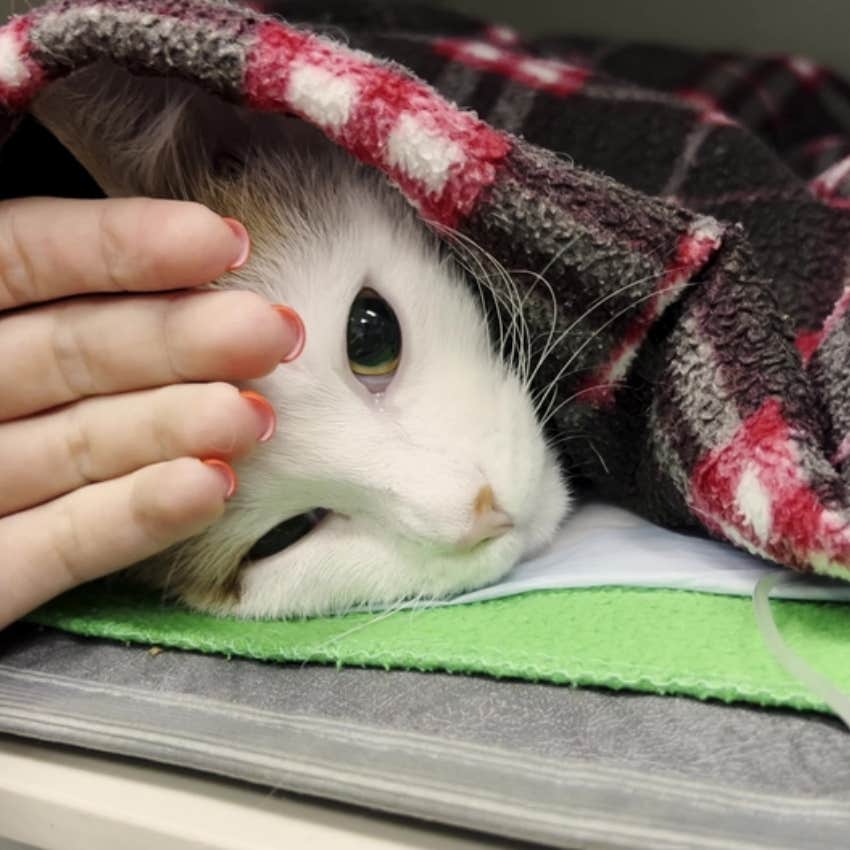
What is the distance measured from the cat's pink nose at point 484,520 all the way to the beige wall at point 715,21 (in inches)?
39.6

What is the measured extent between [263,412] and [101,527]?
0.13m

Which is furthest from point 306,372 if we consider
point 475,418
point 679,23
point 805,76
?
point 679,23

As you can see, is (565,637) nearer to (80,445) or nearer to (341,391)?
(341,391)

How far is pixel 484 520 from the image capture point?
650mm

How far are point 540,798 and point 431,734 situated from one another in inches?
3.2

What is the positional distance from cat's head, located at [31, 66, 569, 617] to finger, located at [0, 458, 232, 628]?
7 cm

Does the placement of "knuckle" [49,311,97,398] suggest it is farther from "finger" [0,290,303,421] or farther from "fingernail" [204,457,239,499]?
"fingernail" [204,457,239,499]

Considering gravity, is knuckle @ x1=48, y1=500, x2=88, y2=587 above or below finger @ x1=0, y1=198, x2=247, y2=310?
below

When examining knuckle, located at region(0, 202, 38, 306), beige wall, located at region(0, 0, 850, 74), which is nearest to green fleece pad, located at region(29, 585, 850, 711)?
knuckle, located at region(0, 202, 38, 306)

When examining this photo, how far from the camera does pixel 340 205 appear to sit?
0.76 m

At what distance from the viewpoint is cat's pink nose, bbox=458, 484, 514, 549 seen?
2.11 feet

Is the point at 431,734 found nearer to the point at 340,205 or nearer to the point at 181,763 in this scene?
the point at 181,763

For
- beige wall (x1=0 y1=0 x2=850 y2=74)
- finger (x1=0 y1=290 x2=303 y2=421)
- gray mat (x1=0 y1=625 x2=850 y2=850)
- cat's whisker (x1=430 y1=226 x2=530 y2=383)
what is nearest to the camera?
gray mat (x1=0 y1=625 x2=850 y2=850)

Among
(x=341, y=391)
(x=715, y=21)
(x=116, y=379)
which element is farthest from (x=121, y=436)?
(x=715, y=21)
